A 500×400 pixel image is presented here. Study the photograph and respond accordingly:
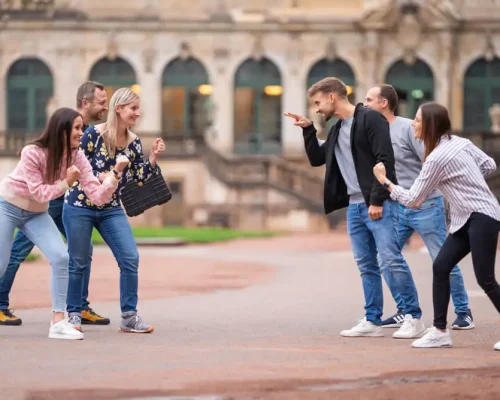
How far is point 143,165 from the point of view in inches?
494

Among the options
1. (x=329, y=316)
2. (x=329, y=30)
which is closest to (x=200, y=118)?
(x=329, y=30)

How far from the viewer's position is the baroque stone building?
51625 mm

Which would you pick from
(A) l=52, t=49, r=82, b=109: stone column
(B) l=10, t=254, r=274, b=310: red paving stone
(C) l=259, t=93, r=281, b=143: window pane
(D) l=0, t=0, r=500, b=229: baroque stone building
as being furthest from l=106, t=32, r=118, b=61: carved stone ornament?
(B) l=10, t=254, r=274, b=310: red paving stone

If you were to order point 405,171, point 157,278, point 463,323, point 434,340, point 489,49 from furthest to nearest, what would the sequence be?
point 489,49 → point 157,278 → point 405,171 → point 463,323 → point 434,340

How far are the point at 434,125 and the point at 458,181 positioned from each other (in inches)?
17.7

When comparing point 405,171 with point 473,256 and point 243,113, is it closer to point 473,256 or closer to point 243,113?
point 473,256

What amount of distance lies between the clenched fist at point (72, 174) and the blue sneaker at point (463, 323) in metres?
3.66

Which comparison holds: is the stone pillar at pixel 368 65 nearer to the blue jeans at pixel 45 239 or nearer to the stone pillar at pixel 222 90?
the stone pillar at pixel 222 90

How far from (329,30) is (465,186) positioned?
1646 inches

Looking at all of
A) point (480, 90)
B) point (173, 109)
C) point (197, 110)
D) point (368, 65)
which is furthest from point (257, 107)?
point (480, 90)

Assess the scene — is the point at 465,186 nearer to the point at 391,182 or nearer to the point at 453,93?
the point at 391,182

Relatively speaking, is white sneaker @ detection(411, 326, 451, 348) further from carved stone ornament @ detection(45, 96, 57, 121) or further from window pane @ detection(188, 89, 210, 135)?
window pane @ detection(188, 89, 210, 135)

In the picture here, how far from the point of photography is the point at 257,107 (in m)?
52.6

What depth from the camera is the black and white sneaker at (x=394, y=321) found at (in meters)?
12.9
